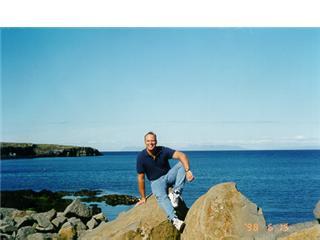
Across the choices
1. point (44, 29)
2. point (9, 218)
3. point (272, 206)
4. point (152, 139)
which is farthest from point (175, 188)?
point (272, 206)

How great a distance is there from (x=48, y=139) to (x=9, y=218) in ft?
7.44

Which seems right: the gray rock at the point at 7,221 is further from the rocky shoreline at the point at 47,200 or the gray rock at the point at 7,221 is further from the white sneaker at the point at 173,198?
the white sneaker at the point at 173,198

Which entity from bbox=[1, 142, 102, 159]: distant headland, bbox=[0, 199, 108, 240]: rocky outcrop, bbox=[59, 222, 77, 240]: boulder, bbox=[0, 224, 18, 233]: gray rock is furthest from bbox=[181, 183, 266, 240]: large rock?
bbox=[1, 142, 102, 159]: distant headland

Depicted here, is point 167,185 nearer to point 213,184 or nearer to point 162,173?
point 162,173

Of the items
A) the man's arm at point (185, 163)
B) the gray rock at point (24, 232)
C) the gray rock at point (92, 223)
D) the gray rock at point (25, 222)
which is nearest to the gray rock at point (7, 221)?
the gray rock at point (25, 222)

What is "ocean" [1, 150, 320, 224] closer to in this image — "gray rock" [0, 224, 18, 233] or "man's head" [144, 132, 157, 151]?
"gray rock" [0, 224, 18, 233]

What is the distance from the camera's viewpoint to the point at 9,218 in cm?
1356

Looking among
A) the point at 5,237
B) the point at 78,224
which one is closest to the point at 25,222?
the point at 5,237

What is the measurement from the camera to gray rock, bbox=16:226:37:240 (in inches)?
455

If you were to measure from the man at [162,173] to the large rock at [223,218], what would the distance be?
26 centimetres

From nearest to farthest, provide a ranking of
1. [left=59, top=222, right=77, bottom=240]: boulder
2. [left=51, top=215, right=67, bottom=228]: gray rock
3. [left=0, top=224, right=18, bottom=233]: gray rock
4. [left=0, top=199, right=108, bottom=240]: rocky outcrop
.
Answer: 1. [left=59, top=222, right=77, bottom=240]: boulder
2. [left=0, top=199, right=108, bottom=240]: rocky outcrop
3. [left=0, top=224, right=18, bottom=233]: gray rock
4. [left=51, top=215, right=67, bottom=228]: gray rock

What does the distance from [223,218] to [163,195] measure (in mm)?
936
